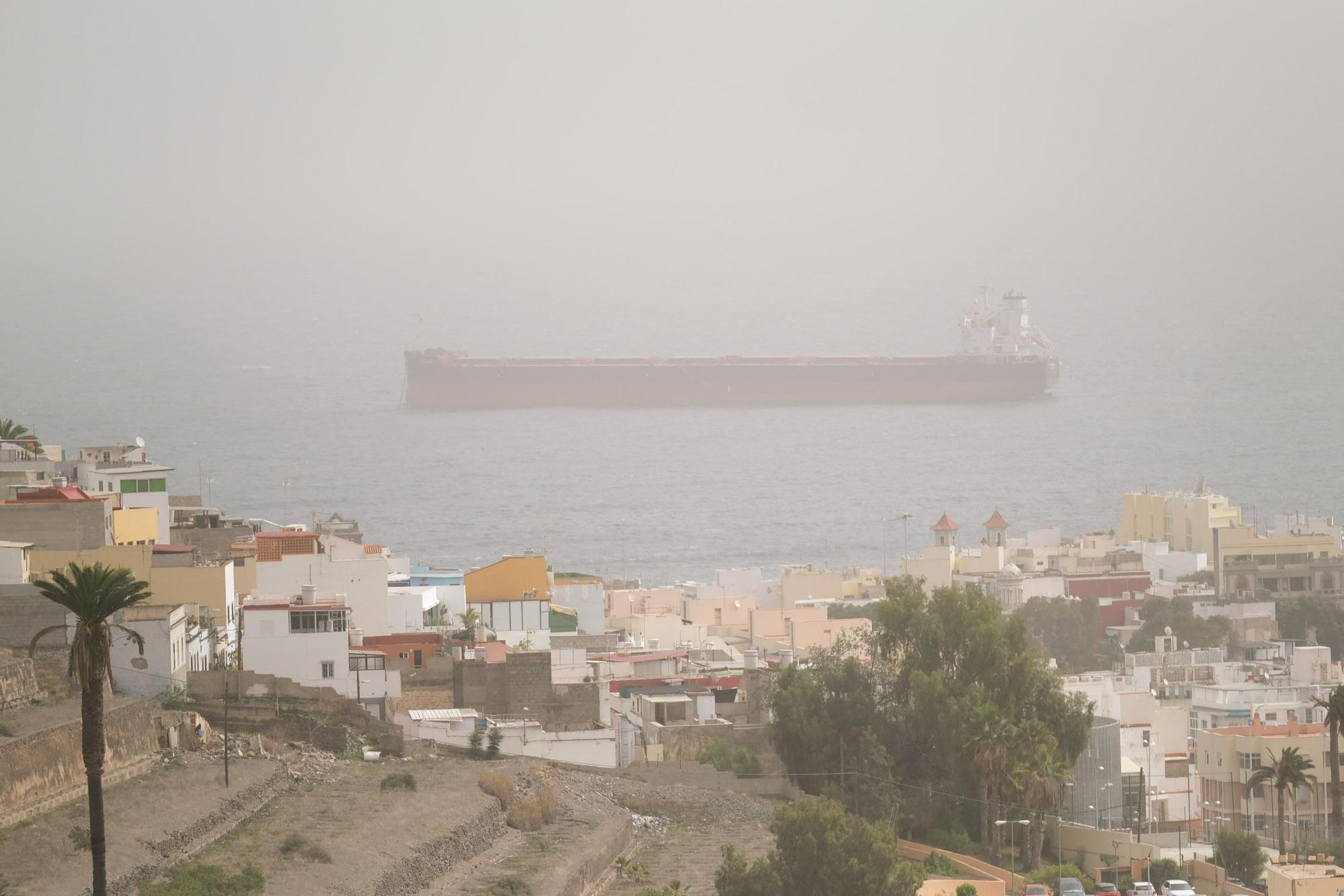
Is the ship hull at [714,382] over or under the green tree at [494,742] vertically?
over

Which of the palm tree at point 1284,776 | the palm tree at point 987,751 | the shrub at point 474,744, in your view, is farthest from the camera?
the palm tree at point 1284,776

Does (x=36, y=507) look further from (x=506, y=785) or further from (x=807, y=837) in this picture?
(x=807, y=837)

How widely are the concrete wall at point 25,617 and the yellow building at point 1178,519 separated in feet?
107

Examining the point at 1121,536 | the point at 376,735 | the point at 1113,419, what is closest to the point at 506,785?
the point at 376,735

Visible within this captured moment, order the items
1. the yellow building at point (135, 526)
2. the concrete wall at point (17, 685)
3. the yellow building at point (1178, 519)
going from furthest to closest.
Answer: the yellow building at point (1178, 519) < the yellow building at point (135, 526) < the concrete wall at point (17, 685)

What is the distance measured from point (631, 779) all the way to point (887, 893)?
448cm

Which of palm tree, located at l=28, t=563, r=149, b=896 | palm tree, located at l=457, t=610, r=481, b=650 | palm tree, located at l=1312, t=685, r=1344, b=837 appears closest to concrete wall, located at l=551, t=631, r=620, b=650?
palm tree, located at l=457, t=610, r=481, b=650

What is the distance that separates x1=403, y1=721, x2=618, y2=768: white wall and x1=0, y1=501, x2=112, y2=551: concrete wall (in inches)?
160

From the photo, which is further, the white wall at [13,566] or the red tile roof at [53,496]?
the red tile roof at [53,496]

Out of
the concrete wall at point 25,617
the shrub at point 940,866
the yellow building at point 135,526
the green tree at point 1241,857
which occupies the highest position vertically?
the yellow building at point 135,526

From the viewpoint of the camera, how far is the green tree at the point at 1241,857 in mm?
20391

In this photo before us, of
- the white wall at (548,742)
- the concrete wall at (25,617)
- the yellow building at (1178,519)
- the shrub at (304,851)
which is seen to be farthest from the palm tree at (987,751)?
the yellow building at (1178,519)

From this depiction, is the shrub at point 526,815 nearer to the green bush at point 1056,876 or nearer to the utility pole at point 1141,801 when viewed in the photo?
the green bush at point 1056,876

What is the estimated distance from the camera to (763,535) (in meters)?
75.5
